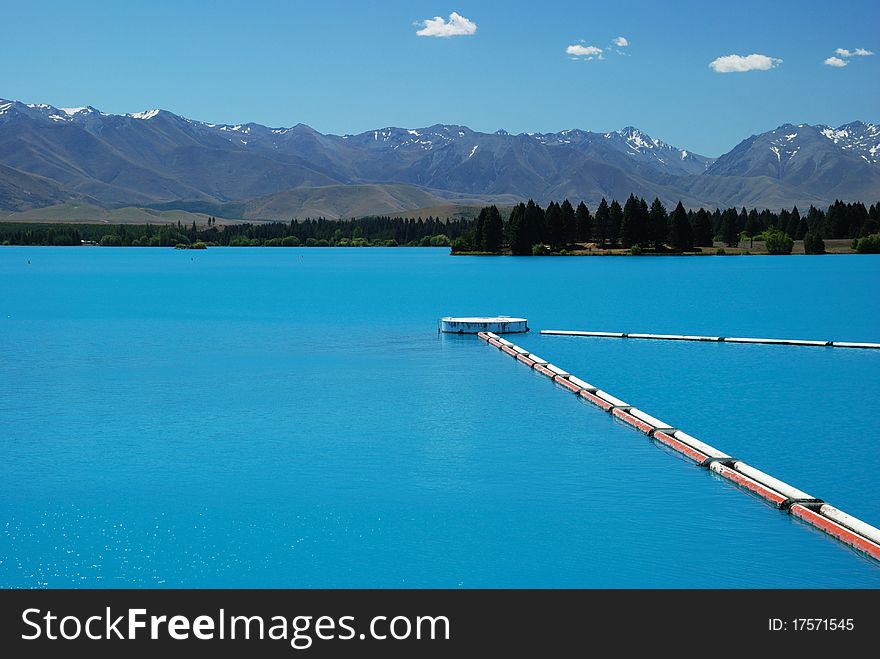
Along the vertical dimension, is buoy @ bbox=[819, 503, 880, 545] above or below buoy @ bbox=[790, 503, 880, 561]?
above

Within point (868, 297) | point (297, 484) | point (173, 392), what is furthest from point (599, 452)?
point (868, 297)

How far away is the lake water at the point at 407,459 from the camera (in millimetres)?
19422

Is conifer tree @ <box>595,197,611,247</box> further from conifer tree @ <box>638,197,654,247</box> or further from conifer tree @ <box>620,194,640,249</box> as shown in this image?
conifer tree @ <box>638,197,654,247</box>

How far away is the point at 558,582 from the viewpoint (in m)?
18.6

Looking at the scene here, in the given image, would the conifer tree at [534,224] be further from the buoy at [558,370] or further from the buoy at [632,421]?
the buoy at [632,421]

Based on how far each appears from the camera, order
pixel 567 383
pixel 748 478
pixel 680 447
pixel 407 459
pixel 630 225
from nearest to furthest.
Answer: pixel 748 478, pixel 407 459, pixel 680 447, pixel 567 383, pixel 630 225

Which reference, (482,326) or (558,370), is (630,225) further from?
(558,370)

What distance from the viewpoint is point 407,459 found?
27.8 m

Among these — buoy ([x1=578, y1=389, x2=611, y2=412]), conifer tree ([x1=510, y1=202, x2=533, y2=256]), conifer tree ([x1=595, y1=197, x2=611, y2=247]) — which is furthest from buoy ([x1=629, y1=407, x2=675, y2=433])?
conifer tree ([x1=595, y1=197, x2=611, y2=247])

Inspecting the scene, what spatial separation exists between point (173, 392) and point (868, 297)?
234 ft

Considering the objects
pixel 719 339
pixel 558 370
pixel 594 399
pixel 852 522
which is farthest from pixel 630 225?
pixel 852 522

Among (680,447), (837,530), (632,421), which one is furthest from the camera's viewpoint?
(632,421)

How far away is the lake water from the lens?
63.7ft
